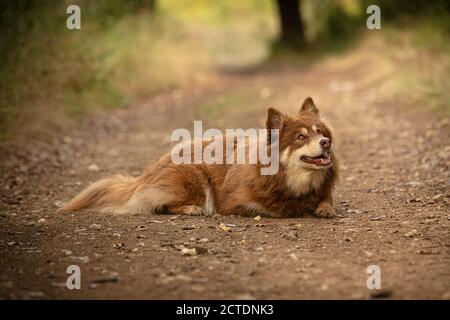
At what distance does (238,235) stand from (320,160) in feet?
3.89

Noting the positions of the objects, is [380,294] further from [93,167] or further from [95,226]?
[93,167]

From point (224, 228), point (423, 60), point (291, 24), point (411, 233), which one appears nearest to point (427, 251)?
point (411, 233)

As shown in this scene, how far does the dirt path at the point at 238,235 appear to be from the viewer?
4.62 m

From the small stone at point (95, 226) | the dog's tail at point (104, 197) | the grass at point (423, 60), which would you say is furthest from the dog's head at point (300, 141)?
the grass at point (423, 60)

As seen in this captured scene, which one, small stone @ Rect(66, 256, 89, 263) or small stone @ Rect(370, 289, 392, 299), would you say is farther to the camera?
small stone @ Rect(66, 256, 89, 263)

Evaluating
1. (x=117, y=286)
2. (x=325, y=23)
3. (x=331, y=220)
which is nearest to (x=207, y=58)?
(x=325, y=23)

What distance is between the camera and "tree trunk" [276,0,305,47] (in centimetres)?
2470

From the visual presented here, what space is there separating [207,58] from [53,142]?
11.3 metres

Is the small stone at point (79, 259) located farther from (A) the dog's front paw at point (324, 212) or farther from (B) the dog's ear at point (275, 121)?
(A) the dog's front paw at point (324, 212)

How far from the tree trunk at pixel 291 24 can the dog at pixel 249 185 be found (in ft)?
60.6

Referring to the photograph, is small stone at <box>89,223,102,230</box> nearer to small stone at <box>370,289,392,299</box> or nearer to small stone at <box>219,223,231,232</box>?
small stone at <box>219,223,231,232</box>

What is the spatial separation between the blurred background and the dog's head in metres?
5.49

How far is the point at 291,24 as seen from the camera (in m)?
25.0

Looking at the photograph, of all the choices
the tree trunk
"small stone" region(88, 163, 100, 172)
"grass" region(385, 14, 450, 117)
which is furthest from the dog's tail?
the tree trunk
